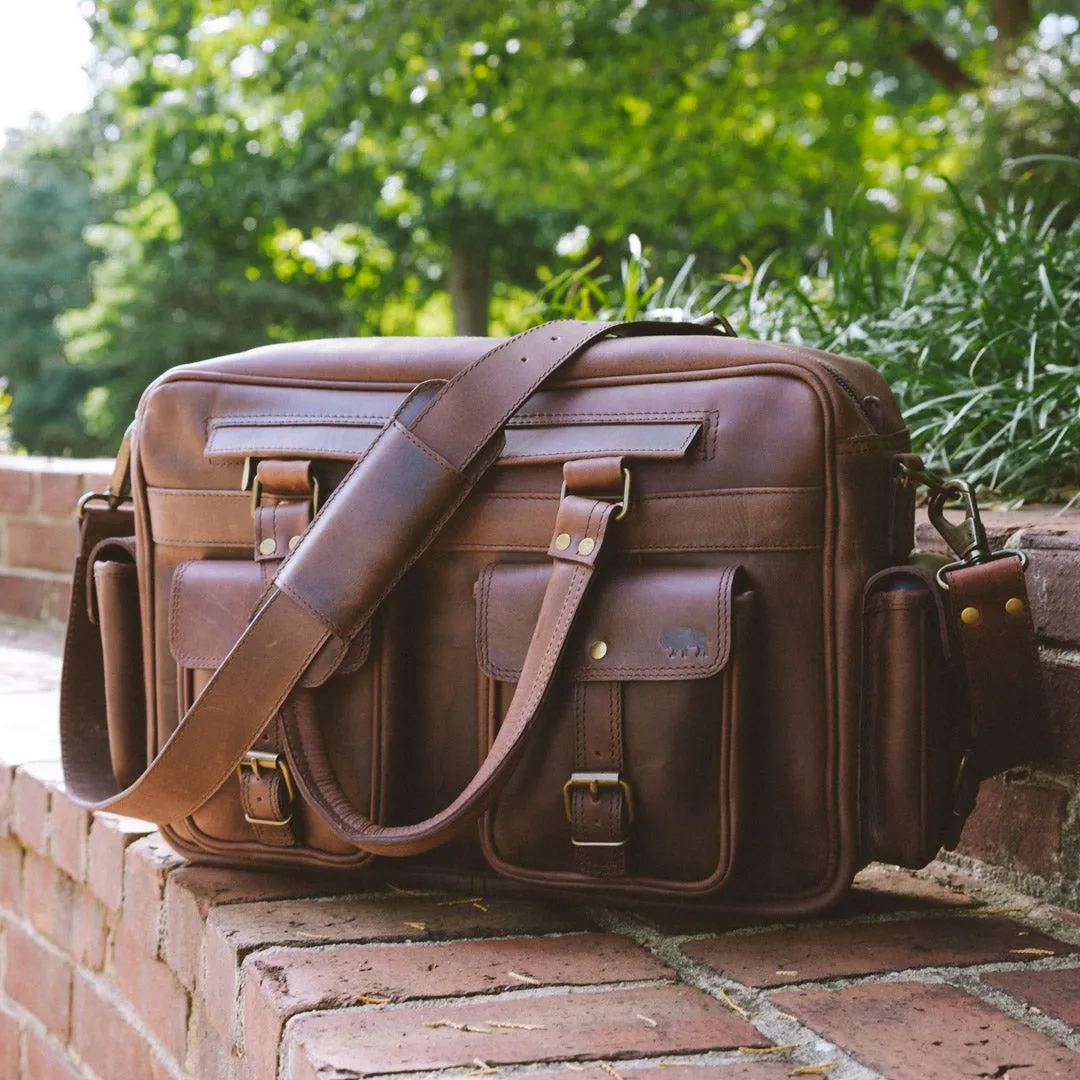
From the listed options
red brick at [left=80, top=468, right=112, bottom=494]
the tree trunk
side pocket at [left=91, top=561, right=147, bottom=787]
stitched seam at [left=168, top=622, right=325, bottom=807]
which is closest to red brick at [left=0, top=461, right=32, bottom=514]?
red brick at [left=80, top=468, right=112, bottom=494]

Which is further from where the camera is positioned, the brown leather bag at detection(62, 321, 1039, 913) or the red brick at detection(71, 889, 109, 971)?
the red brick at detection(71, 889, 109, 971)

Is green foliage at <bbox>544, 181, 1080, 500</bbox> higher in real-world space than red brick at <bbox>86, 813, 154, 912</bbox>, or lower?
higher

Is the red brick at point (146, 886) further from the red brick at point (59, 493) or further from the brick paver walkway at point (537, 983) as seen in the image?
the red brick at point (59, 493)

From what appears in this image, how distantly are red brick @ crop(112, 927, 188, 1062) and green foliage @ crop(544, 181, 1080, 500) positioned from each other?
131 cm

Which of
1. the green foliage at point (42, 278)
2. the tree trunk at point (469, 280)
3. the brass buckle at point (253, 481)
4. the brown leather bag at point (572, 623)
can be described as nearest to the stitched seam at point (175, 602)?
the brown leather bag at point (572, 623)

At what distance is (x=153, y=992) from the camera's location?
1.48 meters

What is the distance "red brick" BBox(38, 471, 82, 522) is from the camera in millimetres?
3004

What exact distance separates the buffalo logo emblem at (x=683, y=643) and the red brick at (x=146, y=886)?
0.69 m

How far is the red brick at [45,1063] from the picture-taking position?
176 centimetres

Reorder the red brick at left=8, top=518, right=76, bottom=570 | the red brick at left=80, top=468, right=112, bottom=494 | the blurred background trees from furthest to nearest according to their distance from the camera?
the blurred background trees < the red brick at left=8, top=518, right=76, bottom=570 < the red brick at left=80, top=468, right=112, bottom=494

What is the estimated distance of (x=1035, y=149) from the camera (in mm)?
3645

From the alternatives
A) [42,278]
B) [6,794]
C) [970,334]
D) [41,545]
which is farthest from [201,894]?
[42,278]

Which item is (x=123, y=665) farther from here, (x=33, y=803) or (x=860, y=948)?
(x=860, y=948)

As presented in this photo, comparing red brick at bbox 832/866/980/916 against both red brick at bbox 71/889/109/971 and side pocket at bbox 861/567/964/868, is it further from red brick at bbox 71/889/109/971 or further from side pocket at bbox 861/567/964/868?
red brick at bbox 71/889/109/971
